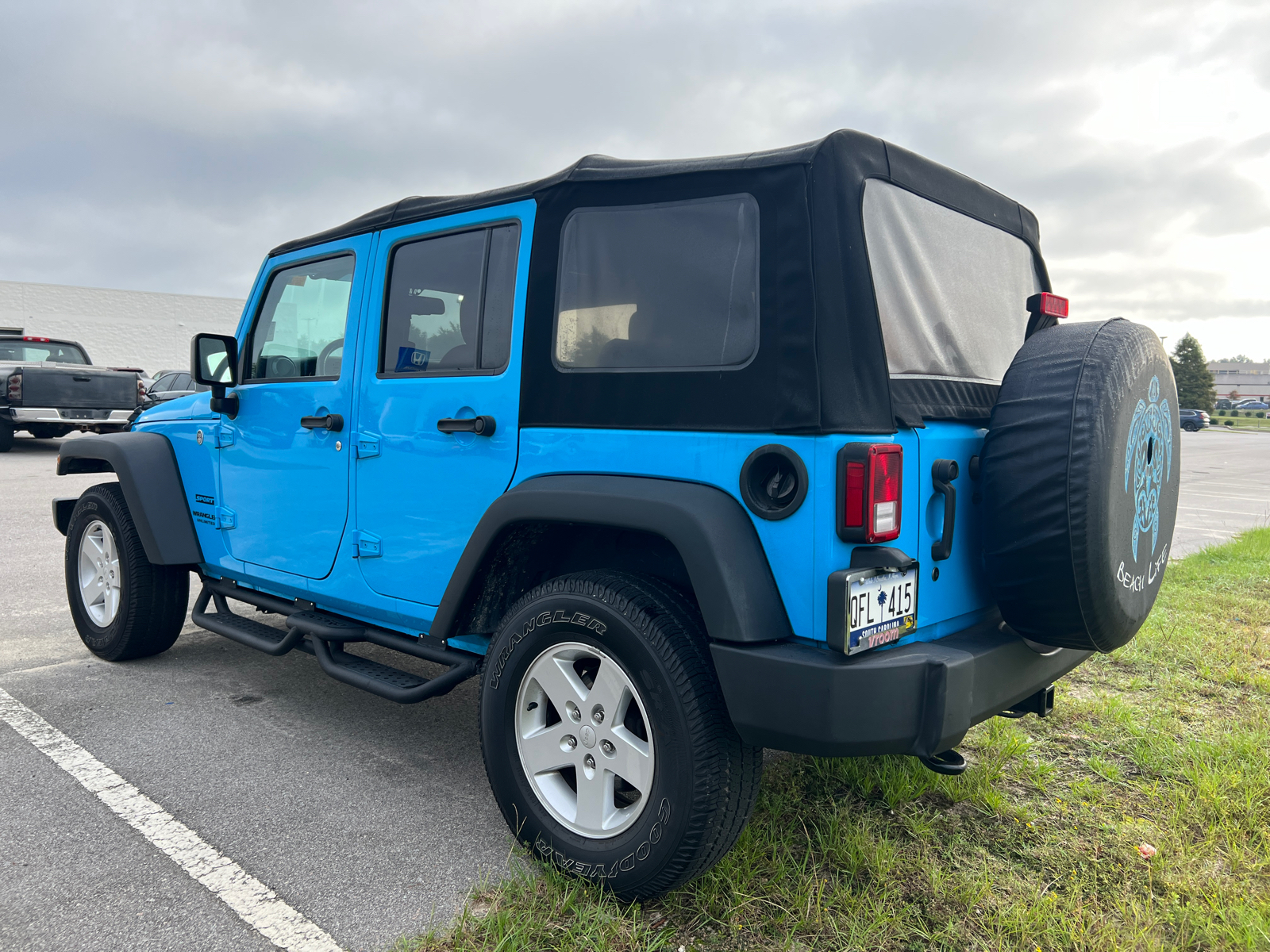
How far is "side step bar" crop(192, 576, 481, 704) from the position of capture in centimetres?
301

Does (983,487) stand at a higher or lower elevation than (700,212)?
lower

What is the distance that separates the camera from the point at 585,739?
2.45 metres

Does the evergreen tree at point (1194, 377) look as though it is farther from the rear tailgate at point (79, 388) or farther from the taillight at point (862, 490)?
the taillight at point (862, 490)

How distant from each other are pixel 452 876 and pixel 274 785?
37.1 inches

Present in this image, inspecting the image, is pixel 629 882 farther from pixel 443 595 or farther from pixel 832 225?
pixel 832 225

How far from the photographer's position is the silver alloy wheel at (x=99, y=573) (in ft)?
14.7

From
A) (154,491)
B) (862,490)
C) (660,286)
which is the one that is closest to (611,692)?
(862,490)

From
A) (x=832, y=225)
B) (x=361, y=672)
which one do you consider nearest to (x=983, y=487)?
(x=832, y=225)

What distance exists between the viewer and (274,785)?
3133 millimetres

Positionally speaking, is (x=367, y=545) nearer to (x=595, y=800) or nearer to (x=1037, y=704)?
(x=595, y=800)

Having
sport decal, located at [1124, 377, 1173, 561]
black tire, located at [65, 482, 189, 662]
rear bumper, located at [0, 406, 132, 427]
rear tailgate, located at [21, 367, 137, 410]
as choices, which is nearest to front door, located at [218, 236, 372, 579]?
black tire, located at [65, 482, 189, 662]

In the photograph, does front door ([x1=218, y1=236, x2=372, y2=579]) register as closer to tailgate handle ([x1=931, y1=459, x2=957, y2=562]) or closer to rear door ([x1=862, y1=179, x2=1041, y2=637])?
rear door ([x1=862, y1=179, x2=1041, y2=637])

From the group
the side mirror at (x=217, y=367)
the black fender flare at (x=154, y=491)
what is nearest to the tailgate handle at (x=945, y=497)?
the side mirror at (x=217, y=367)

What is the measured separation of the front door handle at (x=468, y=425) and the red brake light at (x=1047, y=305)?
184 cm
